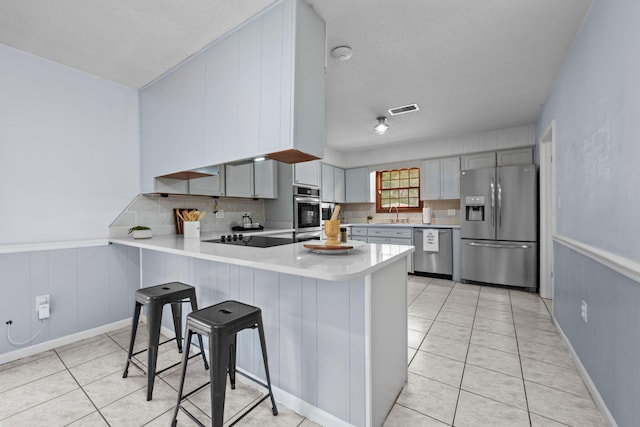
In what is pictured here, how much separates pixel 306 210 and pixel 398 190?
7.81 ft

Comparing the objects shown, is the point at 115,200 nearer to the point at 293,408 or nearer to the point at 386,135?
the point at 293,408

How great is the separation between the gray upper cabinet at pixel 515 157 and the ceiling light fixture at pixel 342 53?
3.46 meters

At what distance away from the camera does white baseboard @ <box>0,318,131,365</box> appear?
2184mm

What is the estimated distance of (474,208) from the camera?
4.33 metres

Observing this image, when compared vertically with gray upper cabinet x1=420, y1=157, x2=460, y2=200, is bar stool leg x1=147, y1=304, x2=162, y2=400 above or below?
below

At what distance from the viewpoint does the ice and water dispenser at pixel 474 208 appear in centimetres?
424

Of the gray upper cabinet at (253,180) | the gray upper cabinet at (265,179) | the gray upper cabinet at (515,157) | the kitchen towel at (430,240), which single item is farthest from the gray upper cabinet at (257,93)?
the gray upper cabinet at (515,157)

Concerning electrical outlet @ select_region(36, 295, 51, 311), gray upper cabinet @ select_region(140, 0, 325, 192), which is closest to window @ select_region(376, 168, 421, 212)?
gray upper cabinet @ select_region(140, 0, 325, 192)

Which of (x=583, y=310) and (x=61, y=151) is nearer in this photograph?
(x=583, y=310)

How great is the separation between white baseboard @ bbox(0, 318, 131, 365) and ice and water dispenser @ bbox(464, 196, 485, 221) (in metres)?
4.69

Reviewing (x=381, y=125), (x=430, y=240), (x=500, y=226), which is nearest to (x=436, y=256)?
(x=430, y=240)

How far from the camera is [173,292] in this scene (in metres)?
1.85

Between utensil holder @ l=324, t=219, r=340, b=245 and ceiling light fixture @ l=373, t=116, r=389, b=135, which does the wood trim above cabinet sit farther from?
ceiling light fixture @ l=373, t=116, r=389, b=135

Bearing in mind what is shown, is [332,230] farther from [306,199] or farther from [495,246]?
[495,246]
